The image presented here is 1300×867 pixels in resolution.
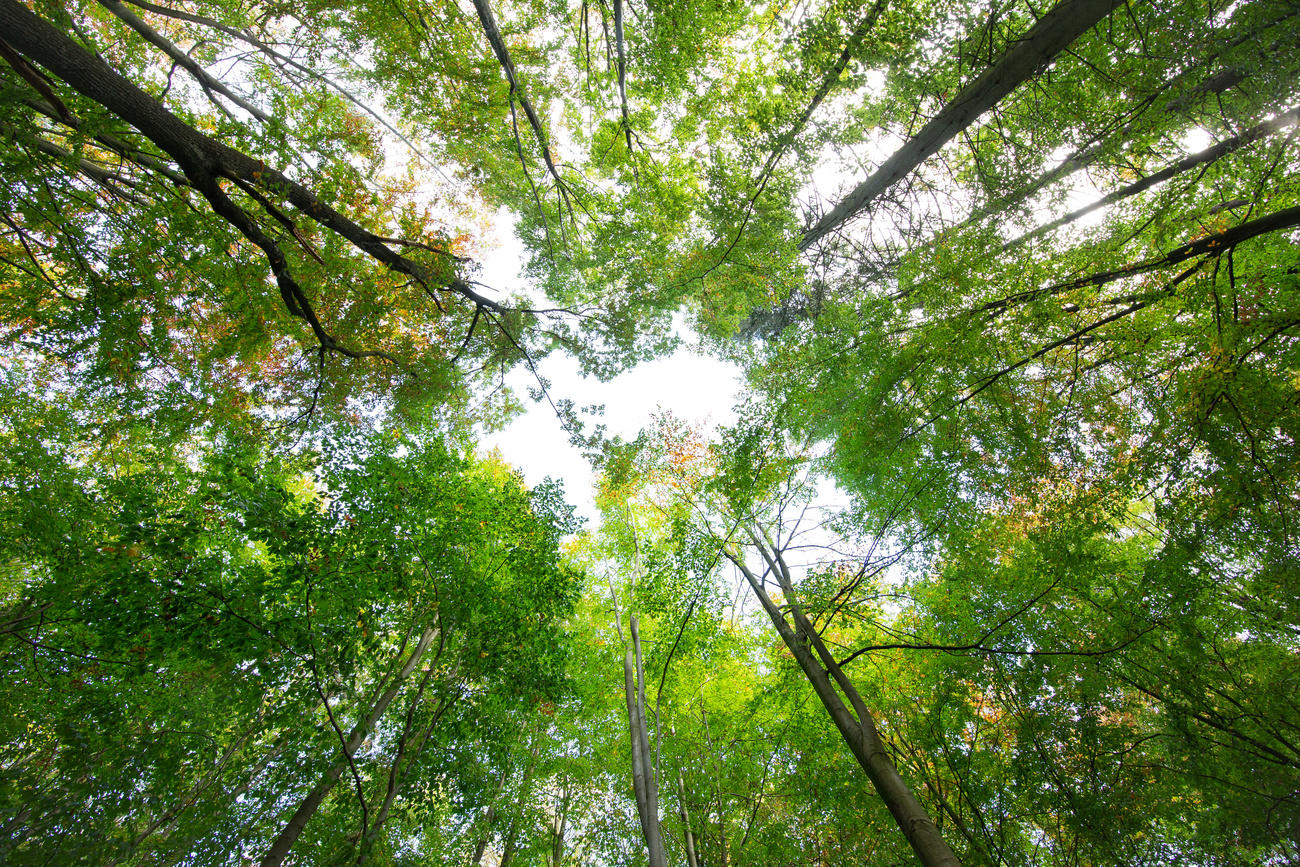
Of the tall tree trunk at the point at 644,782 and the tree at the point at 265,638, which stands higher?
the tree at the point at 265,638

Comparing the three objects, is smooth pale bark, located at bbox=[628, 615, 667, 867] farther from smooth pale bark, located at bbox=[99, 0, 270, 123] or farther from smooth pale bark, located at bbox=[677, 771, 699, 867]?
smooth pale bark, located at bbox=[99, 0, 270, 123]

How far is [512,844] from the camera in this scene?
28.8ft

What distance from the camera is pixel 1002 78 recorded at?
388cm

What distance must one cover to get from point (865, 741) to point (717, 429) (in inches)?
143

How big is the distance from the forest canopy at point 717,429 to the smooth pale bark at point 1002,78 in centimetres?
3

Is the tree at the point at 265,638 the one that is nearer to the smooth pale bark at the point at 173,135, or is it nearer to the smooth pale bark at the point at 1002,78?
the smooth pale bark at the point at 173,135

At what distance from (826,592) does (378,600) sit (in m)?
4.82

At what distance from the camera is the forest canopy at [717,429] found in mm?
3664

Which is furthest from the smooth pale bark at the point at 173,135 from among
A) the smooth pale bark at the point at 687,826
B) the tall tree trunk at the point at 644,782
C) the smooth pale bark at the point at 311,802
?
the smooth pale bark at the point at 687,826

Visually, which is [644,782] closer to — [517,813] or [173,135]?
[517,813]

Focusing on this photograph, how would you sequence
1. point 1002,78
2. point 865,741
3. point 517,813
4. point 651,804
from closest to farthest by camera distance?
point 865,741, point 1002,78, point 651,804, point 517,813

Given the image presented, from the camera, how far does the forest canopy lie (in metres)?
3.66

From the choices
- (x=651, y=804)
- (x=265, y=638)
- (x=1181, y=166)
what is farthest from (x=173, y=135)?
(x=1181, y=166)

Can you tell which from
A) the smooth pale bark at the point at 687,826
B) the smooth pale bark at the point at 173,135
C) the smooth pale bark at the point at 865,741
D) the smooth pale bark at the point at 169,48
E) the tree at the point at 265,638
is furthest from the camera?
the smooth pale bark at the point at 687,826
